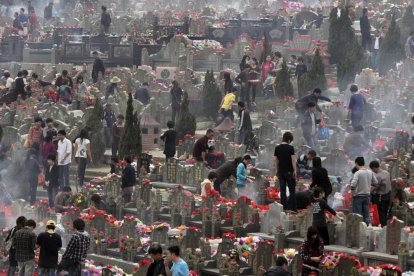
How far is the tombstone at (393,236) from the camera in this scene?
95.4ft

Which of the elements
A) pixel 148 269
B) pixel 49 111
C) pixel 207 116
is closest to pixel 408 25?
pixel 207 116

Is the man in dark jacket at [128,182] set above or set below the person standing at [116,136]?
below

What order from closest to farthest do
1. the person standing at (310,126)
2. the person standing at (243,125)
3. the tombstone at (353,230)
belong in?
the tombstone at (353,230) → the person standing at (310,126) → the person standing at (243,125)

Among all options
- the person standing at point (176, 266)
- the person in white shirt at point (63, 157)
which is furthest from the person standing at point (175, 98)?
the person standing at point (176, 266)

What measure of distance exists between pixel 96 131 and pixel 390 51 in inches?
426

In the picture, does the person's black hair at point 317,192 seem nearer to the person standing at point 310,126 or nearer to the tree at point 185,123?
the person standing at point 310,126

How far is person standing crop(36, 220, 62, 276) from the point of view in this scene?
29516 millimetres

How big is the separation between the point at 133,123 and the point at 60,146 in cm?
278

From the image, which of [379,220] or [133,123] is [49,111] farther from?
[379,220]

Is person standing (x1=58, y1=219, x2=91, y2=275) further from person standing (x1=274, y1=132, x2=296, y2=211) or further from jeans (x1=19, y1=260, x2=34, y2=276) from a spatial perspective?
person standing (x1=274, y1=132, x2=296, y2=211)

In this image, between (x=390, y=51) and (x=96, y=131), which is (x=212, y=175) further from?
(x=390, y=51)

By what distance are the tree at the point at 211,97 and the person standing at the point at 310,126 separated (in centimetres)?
742

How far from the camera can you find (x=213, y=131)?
39.6 m

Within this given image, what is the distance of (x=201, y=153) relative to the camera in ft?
124
